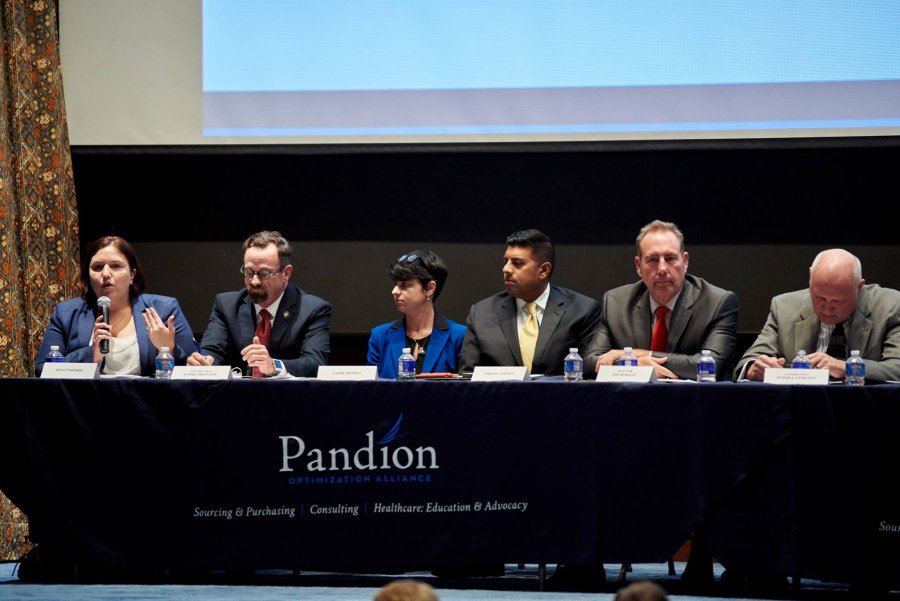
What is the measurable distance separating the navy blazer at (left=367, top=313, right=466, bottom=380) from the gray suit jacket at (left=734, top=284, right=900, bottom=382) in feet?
3.83

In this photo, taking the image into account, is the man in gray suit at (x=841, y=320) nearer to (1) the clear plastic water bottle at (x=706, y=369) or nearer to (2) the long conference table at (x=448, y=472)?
(1) the clear plastic water bottle at (x=706, y=369)

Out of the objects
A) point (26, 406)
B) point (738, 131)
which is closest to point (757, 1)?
point (738, 131)

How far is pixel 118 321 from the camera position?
183 inches

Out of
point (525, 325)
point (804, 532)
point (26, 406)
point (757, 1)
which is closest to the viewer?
point (804, 532)

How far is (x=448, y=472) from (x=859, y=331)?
5.28 ft

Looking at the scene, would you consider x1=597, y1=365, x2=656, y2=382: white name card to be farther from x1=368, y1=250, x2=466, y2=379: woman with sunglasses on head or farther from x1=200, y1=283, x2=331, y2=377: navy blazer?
x1=200, y1=283, x2=331, y2=377: navy blazer

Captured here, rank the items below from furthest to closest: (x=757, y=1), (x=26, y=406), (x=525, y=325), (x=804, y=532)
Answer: (x=757, y=1)
(x=525, y=325)
(x=26, y=406)
(x=804, y=532)

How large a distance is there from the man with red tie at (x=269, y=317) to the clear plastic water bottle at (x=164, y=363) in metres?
0.50

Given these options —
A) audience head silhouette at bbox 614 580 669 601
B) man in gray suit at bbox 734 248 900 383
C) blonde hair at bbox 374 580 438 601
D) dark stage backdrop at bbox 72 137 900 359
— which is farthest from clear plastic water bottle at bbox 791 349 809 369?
blonde hair at bbox 374 580 438 601

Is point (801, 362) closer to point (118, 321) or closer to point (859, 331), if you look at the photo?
point (859, 331)

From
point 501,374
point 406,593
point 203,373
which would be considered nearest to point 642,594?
point 406,593

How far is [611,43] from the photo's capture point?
A: 18.2 feet

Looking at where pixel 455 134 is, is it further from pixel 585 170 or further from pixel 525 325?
pixel 525 325

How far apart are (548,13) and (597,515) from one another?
280 centimetres
